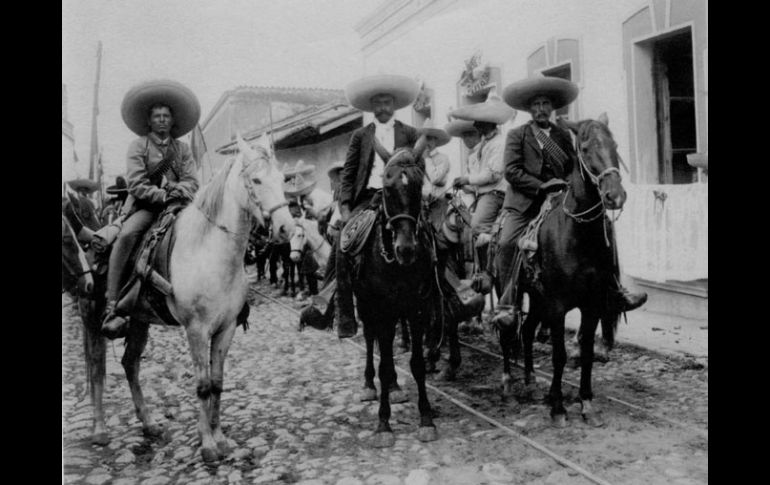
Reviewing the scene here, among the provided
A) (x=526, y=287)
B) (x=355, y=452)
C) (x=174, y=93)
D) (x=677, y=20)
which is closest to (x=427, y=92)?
(x=677, y=20)

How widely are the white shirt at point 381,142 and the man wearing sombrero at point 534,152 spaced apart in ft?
3.30

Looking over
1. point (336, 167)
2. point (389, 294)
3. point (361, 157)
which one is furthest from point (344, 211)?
point (336, 167)

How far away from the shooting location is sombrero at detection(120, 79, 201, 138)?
4.54m

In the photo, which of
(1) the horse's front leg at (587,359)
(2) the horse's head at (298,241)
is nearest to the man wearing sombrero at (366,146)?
(1) the horse's front leg at (587,359)

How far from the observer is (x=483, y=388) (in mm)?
5914

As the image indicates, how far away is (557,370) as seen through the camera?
502cm

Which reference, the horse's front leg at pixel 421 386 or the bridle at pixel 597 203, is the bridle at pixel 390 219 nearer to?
the horse's front leg at pixel 421 386

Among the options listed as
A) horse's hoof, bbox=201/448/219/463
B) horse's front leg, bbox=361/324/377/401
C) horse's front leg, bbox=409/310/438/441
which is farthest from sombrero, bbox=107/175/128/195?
horse's front leg, bbox=409/310/438/441

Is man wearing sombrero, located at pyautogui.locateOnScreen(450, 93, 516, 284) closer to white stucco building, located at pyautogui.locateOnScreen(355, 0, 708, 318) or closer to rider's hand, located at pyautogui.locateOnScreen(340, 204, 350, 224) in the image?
white stucco building, located at pyautogui.locateOnScreen(355, 0, 708, 318)

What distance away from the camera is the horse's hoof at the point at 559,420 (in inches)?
189

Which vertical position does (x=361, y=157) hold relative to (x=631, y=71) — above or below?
below

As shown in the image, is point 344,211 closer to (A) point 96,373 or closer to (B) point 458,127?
(A) point 96,373

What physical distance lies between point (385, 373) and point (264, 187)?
63.4 inches
